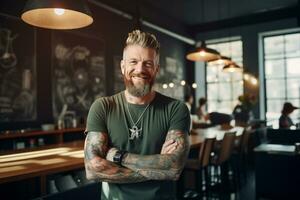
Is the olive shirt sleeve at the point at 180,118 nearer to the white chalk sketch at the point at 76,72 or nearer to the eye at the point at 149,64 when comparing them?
the eye at the point at 149,64

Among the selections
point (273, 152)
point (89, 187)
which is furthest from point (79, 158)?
point (273, 152)

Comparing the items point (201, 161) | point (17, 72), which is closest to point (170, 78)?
point (17, 72)

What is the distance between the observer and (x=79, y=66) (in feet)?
20.5

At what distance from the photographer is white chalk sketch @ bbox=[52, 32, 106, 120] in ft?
19.0

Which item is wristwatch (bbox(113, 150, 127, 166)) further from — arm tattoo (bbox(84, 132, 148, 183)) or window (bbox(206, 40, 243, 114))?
window (bbox(206, 40, 243, 114))

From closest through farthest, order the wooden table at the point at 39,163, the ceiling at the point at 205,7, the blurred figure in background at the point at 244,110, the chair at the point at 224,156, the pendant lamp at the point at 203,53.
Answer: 1. the wooden table at the point at 39,163
2. the chair at the point at 224,156
3. the pendant lamp at the point at 203,53
4. the ceiling at the point at 205,7
5. the blurred figure in background at the point at 244,110

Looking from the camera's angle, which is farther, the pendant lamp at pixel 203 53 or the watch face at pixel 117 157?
the pendant lamp at pixel 203 53

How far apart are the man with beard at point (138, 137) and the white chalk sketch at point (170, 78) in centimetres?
691

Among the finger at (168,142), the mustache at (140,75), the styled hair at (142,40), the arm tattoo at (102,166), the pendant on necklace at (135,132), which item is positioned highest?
the styled hair at (142,40)

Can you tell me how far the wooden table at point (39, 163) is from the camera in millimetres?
2125

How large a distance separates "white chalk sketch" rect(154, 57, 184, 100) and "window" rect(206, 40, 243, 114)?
3.67 feet

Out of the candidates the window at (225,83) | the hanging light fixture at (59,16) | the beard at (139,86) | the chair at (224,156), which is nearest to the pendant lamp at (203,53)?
the chair at (224,156)

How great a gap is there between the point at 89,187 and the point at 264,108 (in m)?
8.69

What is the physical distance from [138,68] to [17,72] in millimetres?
3983
